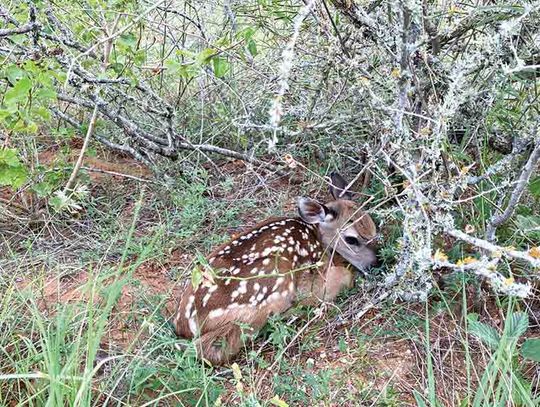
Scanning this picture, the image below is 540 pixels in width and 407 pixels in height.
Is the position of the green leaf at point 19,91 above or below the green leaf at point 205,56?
below

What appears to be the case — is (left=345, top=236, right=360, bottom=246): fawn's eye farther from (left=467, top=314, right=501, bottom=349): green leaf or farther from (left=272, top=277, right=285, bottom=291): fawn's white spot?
(left=467, top=314, right=501, bottom=349): green leaf

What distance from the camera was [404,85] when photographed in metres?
2.90

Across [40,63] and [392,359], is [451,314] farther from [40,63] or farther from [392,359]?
[40,63]

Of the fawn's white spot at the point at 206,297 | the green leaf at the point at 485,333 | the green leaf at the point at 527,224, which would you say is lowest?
the fawn's white spot at the point at 206,297

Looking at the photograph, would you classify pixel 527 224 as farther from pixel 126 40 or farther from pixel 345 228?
pixel 126 40

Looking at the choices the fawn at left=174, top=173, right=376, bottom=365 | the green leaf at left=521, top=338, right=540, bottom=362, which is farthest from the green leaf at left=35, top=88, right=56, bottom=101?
the green leaf at left=521, top=338, right=540, bottom=362

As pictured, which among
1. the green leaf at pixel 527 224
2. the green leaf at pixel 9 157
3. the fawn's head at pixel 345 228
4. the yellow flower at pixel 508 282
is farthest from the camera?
A: the fawn's head at pixel 345 228

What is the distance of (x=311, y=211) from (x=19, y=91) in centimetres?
165

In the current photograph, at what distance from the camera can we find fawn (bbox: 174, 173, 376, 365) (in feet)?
10.4

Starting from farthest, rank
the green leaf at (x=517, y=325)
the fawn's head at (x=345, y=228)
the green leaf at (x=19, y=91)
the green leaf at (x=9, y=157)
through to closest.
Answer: the fawn's head at (x=345, y=228), the green leaf at (x=9, y=157), the green leaf at (x=19, y=91), the green leaf at (x=517, y=325)

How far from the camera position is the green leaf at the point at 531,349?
2.70 m

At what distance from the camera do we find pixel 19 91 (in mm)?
3146

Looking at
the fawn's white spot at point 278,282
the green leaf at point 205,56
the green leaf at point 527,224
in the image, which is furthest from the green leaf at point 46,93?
the green leaf at point 527,224

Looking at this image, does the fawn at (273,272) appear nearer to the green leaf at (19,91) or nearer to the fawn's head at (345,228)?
the fawn's head at (345,228)
